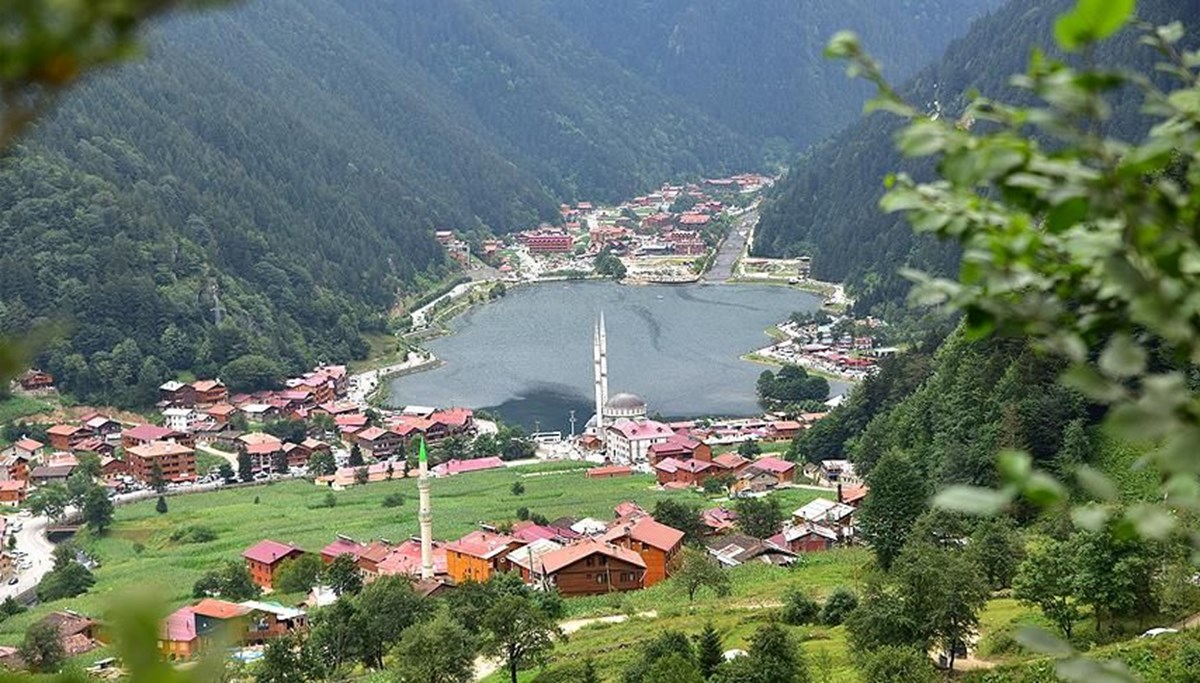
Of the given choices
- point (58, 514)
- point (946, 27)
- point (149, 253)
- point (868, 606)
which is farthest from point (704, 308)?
point (946, 27)

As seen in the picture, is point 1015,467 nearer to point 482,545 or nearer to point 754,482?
point 482,545

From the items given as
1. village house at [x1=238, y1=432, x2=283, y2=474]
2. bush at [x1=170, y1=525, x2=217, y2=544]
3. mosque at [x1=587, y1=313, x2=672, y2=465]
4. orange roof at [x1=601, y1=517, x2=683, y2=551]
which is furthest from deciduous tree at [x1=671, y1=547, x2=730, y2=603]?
village house at [x1=238, y1=432, x2=283, y2=474]

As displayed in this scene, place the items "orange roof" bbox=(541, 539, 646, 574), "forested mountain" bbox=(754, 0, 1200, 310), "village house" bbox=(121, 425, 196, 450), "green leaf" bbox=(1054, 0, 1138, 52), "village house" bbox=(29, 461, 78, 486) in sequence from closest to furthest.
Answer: "green leaf" bbox=(1054, 0, 1138, 52), "orange roof" bbox=(541, 539, 646, 574), "village house" bbox=(29, 461, 78, 486), "village house" bbox=(121, 425, 196, 450), "forested mountain" bbox=(754, 0, 1200, 310)

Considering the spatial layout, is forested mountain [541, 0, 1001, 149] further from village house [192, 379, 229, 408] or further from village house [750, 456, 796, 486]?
village house [750, 456, 796, 486]

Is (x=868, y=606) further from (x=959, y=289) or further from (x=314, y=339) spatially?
(x=314, y=339)

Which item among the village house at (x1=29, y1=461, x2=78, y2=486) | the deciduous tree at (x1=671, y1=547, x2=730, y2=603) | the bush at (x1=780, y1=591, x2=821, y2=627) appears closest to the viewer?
the bush at (x1=780, y1=591, x2=821, y2=627)
